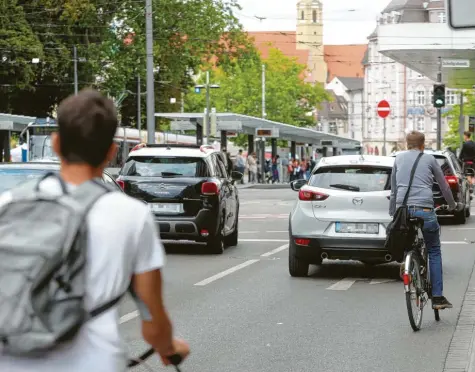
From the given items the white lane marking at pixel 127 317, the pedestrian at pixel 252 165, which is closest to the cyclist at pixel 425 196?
the white lane marking at pixel 127 317

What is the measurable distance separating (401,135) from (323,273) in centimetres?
14567

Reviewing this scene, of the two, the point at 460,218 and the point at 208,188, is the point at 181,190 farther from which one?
the point at 460,218

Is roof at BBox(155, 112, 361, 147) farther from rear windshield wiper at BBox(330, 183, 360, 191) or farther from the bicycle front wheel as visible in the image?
the bicycle front wheel

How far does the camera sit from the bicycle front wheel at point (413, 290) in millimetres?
10109

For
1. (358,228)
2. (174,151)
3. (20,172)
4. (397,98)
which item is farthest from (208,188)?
(397,98)

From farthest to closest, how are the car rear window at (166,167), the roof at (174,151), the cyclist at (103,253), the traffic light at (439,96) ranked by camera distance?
the traffic light at (439,96) → the roof at (174,151) → the car rear window at (166,167) → the cyclist at (103,253)

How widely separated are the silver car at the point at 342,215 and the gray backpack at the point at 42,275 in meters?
11.3

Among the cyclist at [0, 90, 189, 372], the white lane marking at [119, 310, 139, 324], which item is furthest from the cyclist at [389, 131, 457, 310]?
the cyclist at [0, 90, 189, 372]

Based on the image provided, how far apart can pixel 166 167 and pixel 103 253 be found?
15.2m

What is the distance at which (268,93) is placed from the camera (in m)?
113

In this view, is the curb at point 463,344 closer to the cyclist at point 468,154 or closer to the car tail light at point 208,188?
the car tail light at point 208,188

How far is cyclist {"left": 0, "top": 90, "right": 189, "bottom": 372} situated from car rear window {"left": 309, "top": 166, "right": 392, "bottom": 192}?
11.4 meters

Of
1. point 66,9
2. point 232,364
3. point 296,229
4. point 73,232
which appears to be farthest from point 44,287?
point 66,9

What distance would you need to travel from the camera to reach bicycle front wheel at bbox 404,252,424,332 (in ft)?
33.2
